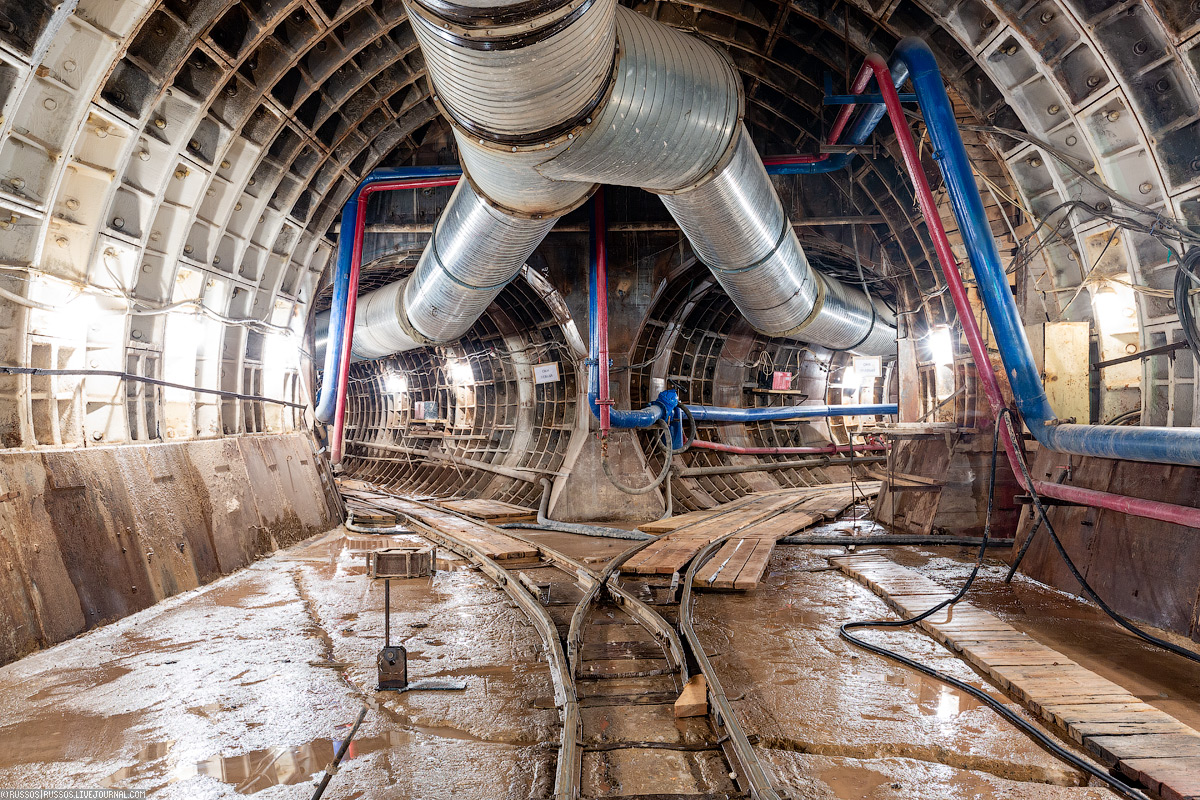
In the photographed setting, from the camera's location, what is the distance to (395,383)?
61.1ft

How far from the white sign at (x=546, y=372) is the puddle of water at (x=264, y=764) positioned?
9.15 metres

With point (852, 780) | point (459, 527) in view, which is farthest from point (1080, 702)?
point (459, 527)

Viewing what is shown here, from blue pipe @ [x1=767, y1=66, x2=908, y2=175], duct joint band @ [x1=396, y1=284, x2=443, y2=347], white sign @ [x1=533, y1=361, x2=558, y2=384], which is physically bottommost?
white sign @ [x1=533, y1=361, x2=558, y2=384]

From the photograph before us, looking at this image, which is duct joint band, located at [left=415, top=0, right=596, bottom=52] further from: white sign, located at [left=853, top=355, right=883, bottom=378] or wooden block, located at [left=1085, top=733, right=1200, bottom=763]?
white sign, located at [left=853, top=355, right=883, bottom=378]

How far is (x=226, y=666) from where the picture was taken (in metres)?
4.24

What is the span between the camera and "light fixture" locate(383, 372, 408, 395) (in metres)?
18.2

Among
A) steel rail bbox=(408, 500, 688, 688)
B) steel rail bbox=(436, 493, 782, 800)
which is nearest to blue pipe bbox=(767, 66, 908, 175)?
steel rail bbox=(436, 493, 782, 800)

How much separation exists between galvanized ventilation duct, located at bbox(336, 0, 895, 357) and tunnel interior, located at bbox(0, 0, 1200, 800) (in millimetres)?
40

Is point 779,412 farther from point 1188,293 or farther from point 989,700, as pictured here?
point 989,700

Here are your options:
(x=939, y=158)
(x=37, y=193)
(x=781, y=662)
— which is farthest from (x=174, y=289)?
(x=939, y=158)

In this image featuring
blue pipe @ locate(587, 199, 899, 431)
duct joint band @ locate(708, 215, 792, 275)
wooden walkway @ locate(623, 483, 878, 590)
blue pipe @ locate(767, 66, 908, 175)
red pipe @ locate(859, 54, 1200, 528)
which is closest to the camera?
red pipe @ locate(859, 54, 1200, 528)

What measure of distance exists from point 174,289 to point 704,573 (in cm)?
616

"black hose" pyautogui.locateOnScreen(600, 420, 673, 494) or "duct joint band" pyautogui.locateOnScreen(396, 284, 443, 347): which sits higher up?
"duct joint band" pyautogui.locateOnScreen(396, 284, 443, 347)

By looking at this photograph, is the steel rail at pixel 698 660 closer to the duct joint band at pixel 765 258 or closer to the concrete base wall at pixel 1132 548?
the duct joint band at pixel 765 258
